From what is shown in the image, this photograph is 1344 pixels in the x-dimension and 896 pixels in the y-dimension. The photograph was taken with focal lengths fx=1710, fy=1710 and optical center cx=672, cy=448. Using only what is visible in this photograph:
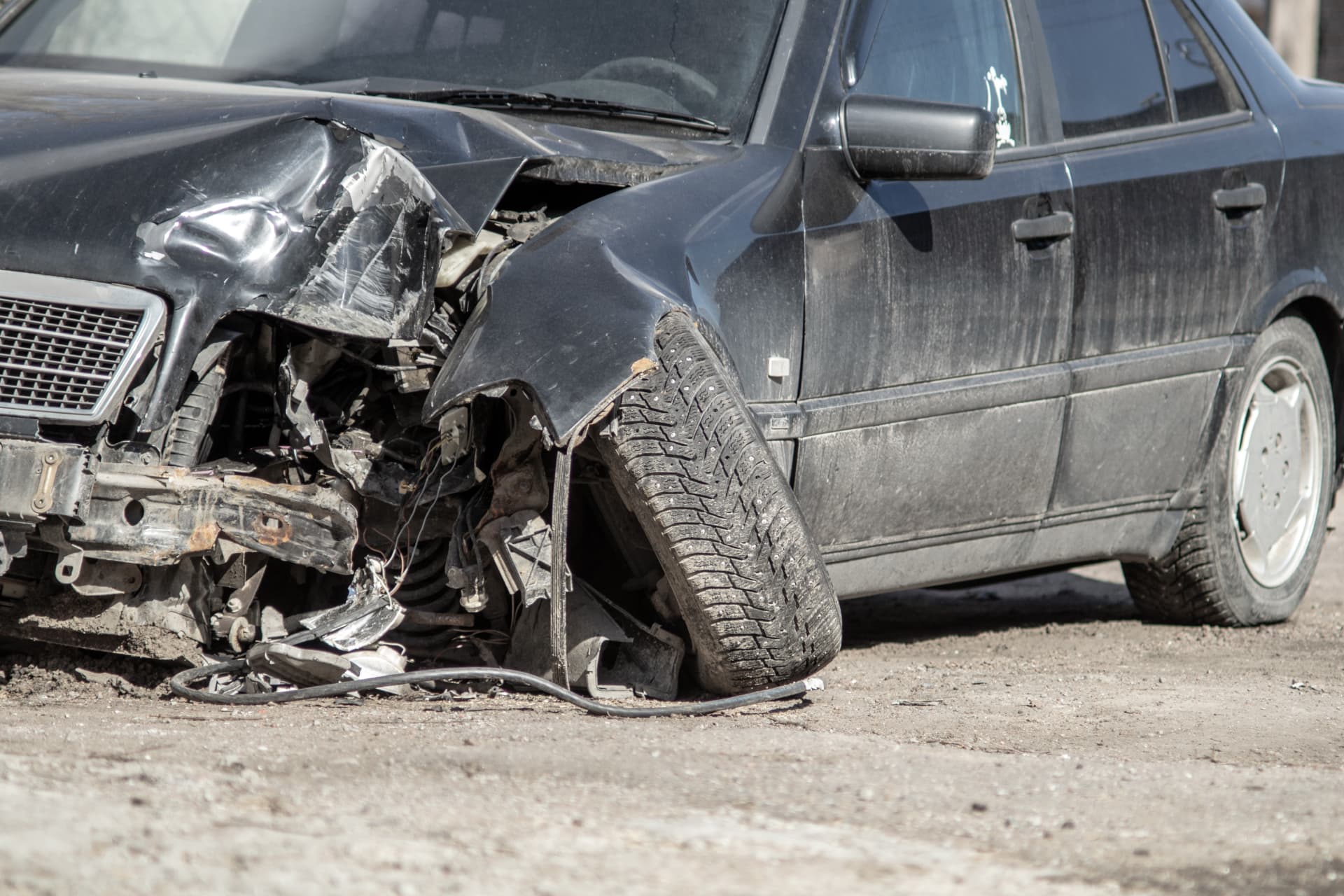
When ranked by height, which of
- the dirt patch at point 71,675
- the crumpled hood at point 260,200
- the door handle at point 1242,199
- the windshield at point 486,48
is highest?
the windshield at point 486,48

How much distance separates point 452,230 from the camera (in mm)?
3285

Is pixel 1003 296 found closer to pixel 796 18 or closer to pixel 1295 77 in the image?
pixel 796 18

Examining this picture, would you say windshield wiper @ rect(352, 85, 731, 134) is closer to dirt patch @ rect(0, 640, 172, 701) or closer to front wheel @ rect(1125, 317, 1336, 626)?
dirt patch @ rect(0, 640, 172, 701)

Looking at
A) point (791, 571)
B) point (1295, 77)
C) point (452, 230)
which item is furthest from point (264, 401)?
point (1295, 77)

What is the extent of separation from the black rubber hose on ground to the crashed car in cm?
5

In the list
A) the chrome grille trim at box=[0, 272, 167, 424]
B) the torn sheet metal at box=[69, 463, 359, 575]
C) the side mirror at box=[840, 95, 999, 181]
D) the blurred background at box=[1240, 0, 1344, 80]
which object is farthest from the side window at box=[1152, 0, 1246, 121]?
the blurred background at box=[1240, 0, 1344, 80]

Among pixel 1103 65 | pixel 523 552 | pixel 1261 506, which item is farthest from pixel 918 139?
pixel 1261 506

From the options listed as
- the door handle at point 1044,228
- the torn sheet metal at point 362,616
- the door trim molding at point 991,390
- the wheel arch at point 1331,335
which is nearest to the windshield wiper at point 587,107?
the door trim molding at point 991,390

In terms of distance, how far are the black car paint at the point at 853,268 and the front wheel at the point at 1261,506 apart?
124 mm

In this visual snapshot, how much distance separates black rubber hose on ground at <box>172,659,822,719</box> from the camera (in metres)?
3.30

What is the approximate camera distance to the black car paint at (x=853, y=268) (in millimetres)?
3170

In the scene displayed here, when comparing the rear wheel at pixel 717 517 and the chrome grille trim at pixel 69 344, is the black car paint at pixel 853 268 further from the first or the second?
the rear wheel at pixel 717 517

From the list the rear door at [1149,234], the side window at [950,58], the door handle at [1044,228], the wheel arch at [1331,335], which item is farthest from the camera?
the wheel arch at [1331,335]

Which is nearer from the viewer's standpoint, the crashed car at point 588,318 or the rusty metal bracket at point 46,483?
the rusty metal bracket at point 46,483
